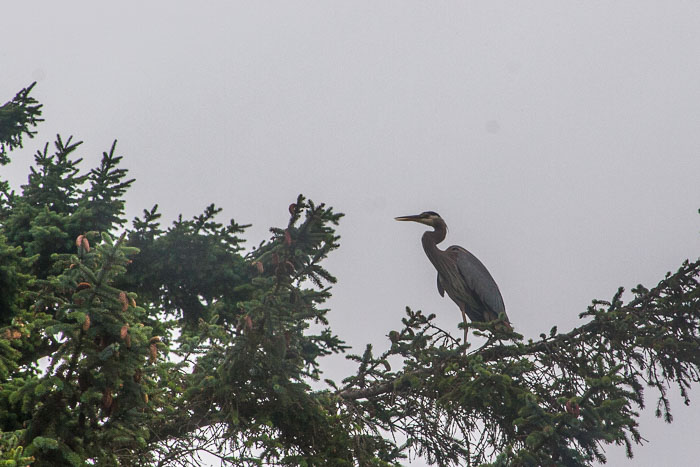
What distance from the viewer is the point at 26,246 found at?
6.64 meters

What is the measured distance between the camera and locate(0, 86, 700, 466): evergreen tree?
382 centimetres

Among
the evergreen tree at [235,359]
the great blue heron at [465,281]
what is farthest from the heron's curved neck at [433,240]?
the evergreen tree at [235,359]

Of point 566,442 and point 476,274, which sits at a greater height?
point 476,274

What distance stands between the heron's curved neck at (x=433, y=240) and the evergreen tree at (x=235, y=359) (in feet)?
11.7

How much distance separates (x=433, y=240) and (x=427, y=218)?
1.87ft

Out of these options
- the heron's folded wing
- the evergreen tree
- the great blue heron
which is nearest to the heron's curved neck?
the great blue heron

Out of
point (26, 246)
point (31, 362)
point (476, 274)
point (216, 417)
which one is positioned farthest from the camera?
point (476, 274)

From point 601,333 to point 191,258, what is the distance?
12.9ft

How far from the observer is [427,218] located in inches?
440

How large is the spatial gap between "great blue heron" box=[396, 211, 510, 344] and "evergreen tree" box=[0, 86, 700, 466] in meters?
3.16

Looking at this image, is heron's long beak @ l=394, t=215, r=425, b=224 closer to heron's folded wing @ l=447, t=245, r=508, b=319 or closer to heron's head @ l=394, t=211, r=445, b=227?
heron's head @ l=394, t=211, r=445, b=227

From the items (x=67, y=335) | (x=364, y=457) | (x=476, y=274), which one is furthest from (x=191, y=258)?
(x=476, y=274)

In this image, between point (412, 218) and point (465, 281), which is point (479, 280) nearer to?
point (465, 281)

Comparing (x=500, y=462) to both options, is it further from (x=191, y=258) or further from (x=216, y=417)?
(x=191, y=258)
